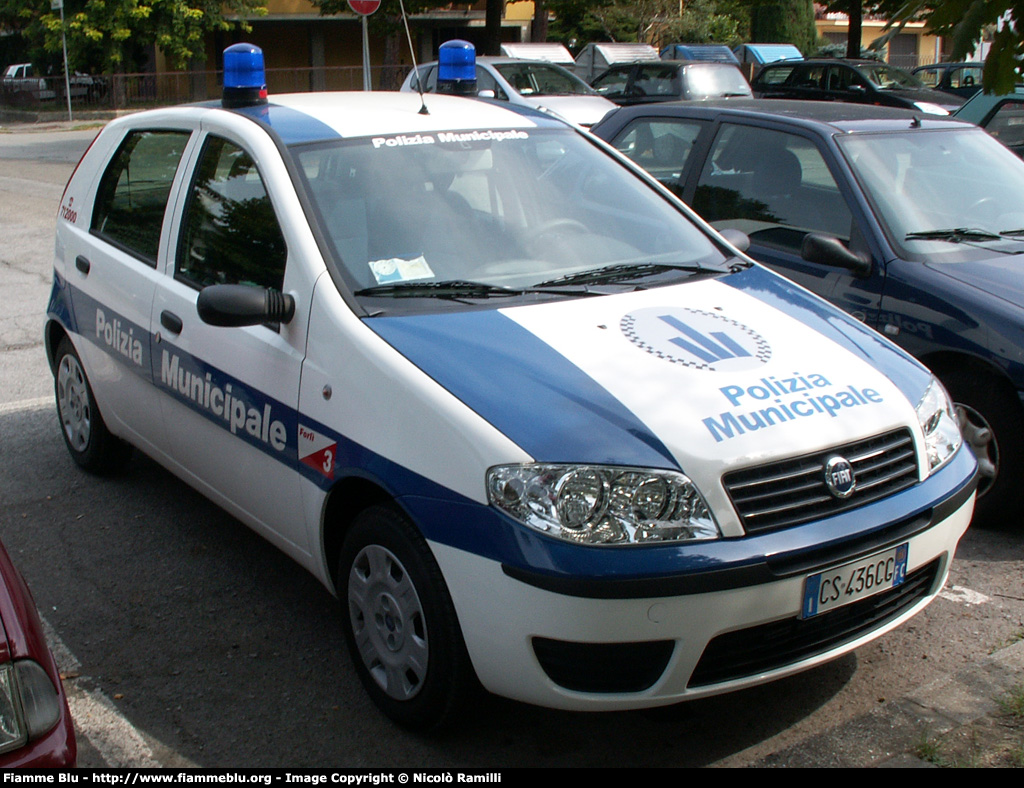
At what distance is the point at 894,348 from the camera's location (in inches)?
137

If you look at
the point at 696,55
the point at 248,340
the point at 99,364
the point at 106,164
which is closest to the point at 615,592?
the point at 248,340

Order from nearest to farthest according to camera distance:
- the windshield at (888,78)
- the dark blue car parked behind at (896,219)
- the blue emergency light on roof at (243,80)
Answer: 1. the blue emergency light on roof at (243,80)
2. the dark blue car parked behind at (896,219)
3. the windshield at (888,78)

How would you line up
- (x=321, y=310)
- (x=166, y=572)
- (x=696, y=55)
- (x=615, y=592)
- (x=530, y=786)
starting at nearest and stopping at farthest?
(x=615, y=592) < (x=530, y=786) < (x=321, y=310) < (x=166, y=572) < (x=696, y=55)

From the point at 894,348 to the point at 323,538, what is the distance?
1.90m

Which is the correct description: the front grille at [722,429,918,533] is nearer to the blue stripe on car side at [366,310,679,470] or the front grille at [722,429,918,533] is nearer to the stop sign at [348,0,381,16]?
the blue stripe on car side at [366,310,679,470]

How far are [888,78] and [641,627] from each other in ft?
64.8

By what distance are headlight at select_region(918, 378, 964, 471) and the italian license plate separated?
1.13 feet

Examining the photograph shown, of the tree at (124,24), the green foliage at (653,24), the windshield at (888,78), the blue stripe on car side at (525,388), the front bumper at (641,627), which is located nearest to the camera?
the front bumper at (641,627)

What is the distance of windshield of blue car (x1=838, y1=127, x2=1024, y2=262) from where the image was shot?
191 inches

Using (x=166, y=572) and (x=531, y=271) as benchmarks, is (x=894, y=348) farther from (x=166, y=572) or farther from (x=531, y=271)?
(x=166, y=572)

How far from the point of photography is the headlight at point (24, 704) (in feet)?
7.16

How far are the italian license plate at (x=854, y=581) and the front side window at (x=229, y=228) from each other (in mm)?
1858

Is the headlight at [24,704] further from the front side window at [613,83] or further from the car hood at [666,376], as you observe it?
the front side window at [613,83]

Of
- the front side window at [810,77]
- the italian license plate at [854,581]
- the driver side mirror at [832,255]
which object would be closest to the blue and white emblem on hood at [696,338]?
the italian license plate at [854,581]
